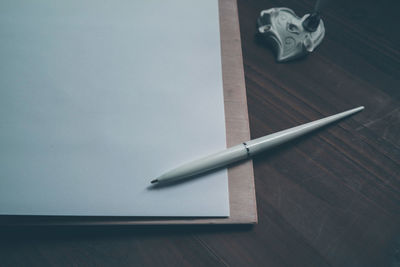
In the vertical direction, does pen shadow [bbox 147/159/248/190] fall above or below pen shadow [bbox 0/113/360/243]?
above

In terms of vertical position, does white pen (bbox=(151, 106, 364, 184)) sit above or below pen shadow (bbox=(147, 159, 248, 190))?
above

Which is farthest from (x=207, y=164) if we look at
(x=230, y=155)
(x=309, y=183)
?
(x=309, y=183)

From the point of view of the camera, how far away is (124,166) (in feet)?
1.20

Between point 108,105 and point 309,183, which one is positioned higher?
point 108,105

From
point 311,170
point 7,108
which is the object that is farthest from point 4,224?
point 311,170

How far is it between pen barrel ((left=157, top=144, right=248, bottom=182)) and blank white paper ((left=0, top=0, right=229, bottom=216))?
0.05 ft

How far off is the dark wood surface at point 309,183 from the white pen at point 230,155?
0.02m

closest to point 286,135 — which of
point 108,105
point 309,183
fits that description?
point 309,183

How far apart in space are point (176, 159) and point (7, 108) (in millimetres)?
243

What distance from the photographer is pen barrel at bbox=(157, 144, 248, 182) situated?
0.36m

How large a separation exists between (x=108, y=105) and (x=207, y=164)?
0.53 feet

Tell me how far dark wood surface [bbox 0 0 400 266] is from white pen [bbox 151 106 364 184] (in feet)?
0.08

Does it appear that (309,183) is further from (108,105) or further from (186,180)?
(108,105)

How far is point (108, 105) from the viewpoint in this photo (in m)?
0.39
